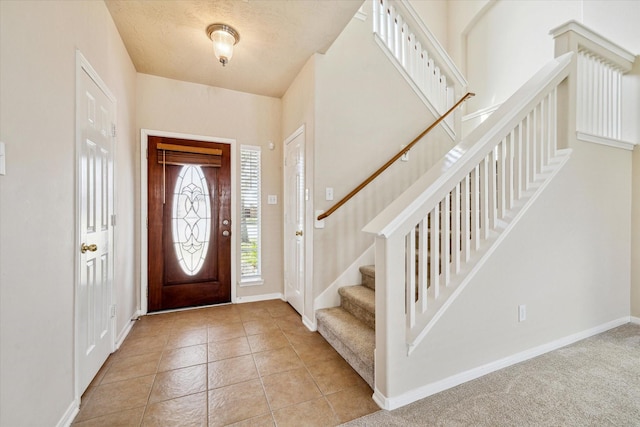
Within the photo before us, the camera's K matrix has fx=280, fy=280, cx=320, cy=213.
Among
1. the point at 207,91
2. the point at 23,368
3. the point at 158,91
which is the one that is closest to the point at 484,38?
the point at 207,91

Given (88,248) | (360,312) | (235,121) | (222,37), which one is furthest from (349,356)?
(235,121)

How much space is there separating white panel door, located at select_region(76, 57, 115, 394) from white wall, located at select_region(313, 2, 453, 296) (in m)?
1.70

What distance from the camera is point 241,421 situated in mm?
1525

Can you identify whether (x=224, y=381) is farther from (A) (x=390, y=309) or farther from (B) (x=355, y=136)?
(B) (x=355, y=136)

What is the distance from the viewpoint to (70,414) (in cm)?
152

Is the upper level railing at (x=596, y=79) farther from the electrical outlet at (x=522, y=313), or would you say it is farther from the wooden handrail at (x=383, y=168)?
the electrical outlet at (x=522, y=313)

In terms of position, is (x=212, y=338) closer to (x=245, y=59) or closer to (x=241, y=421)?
(x=241, y=421)

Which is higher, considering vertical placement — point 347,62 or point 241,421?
point 347,62

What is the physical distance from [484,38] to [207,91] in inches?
178

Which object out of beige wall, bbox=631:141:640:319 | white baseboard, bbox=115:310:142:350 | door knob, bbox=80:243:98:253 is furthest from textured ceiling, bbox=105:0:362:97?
beige wall, bbox=631:141:640:319

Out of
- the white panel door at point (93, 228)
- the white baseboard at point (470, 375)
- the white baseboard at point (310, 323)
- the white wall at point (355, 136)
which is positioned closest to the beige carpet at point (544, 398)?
the white baseboard at point (470, 375)

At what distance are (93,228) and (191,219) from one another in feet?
4.41

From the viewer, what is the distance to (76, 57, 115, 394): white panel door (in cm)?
172

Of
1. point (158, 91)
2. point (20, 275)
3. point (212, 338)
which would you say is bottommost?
point (212, 338)
